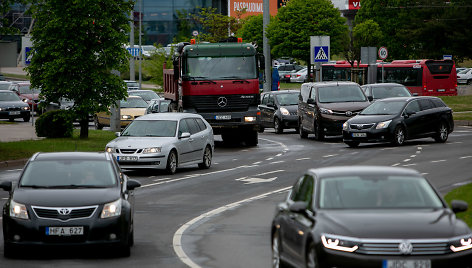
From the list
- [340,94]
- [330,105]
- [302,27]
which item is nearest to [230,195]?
[330,105]

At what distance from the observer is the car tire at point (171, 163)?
2714 centimetres

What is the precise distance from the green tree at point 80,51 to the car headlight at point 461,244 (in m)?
27.4

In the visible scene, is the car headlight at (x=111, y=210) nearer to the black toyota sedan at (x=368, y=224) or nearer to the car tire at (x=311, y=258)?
the black toyota sedan at (x=368, y=224)

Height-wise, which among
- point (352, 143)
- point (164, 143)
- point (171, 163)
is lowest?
point (352, 143)

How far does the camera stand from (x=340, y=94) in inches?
1571

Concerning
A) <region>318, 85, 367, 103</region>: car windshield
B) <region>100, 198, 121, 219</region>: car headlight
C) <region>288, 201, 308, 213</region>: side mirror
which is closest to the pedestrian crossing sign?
<region>318, 85, 367, 103</region>: car windshield

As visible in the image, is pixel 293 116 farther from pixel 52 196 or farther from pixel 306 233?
pixel 306 233

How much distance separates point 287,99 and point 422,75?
25.4m

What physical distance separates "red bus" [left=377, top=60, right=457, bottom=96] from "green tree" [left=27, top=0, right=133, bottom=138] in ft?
113

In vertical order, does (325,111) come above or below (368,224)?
below

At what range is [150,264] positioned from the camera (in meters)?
13.5

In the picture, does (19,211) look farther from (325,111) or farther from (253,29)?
(253,29)

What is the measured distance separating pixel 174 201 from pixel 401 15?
228 ft

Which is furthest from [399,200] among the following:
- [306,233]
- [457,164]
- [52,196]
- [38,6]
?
[38,6]
